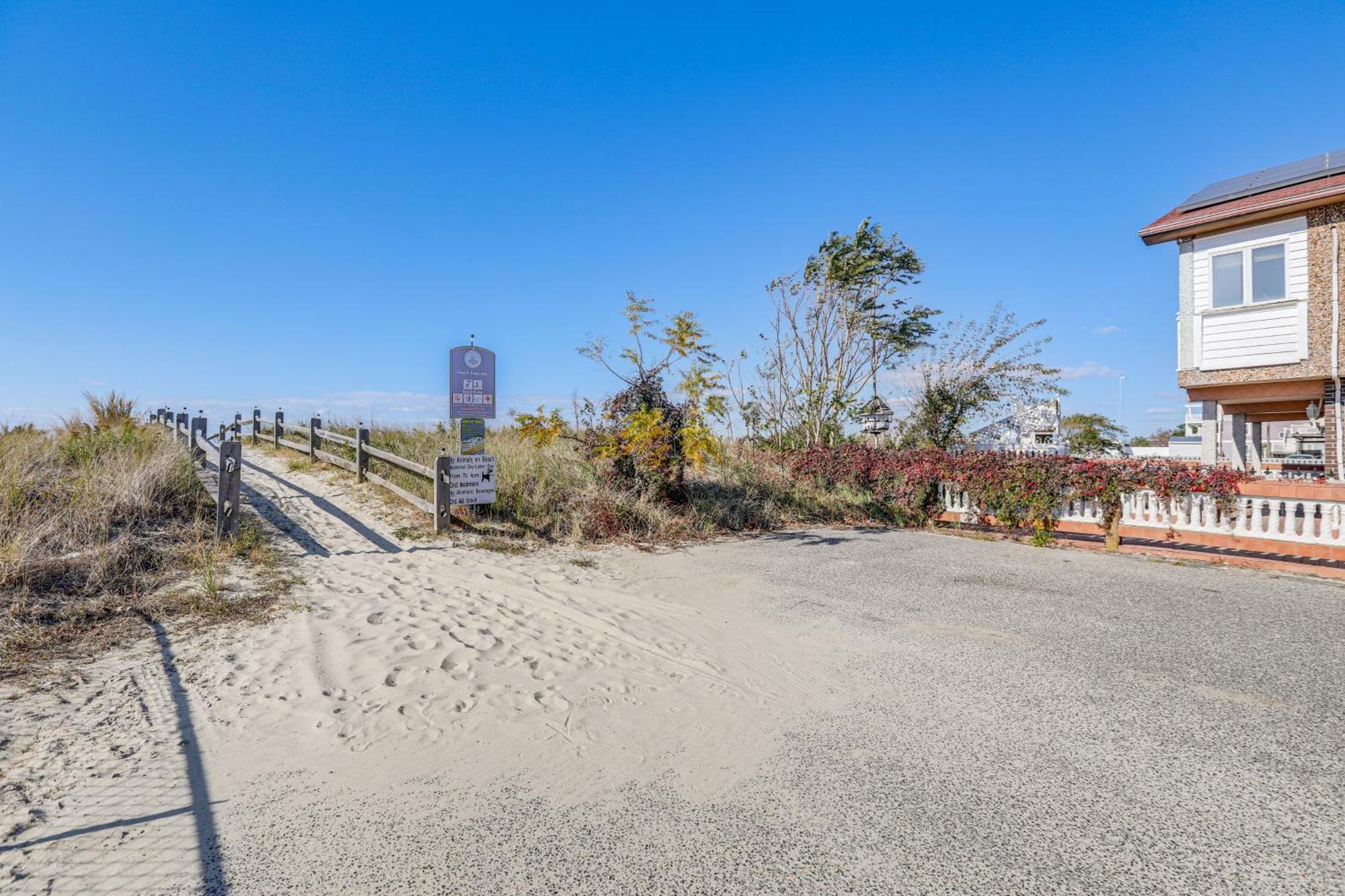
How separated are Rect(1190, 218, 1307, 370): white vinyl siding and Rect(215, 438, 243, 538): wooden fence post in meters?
14.7

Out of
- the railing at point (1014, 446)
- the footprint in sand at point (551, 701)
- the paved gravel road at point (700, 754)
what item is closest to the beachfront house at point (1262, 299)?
the railing at point (1014, 446)

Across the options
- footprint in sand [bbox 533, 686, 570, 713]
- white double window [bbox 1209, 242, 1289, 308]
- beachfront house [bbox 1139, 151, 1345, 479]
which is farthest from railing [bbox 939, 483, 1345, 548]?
footprint in sand [bbox 533, 686, 570, 713]

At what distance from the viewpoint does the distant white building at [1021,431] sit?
14305mm

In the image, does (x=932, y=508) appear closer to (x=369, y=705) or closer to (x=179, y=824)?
(x=369, y=705)

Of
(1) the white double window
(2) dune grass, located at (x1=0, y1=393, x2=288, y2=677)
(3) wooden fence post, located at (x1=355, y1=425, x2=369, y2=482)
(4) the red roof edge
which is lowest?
(2) dune grass, located at (x1=0, y1=393, x2=288, y2=677)

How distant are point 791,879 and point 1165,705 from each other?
284cm

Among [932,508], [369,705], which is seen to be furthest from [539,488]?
[932,508]

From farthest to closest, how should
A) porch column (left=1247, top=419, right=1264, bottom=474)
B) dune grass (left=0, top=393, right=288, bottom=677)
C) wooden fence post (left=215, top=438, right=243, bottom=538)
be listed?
porch column (left=1247, top=419, right=1264, bottom=474) → wooden fence post (left=215, top=438, right=243, bottom=538) → dune grass (left=0, top=393, right=288, bottom=677)

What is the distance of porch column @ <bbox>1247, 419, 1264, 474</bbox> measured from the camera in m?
11.6

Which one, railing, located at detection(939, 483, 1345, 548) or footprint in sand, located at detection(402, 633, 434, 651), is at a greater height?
→ railing, located at detection(939, 483, 1345, 548)

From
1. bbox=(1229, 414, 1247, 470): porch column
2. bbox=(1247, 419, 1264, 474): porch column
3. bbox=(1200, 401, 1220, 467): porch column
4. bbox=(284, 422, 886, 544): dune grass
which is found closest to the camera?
bbox=(284, 422, 886, 544): dune grass

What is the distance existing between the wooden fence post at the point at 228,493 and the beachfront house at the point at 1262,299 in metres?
14.6

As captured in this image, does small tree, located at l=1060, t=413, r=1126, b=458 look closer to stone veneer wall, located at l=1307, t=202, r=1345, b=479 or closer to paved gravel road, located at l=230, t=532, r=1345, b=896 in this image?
stone veneer wall, located at l=1307, t=202, r=1345, b=479

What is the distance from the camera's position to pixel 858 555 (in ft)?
26.7
